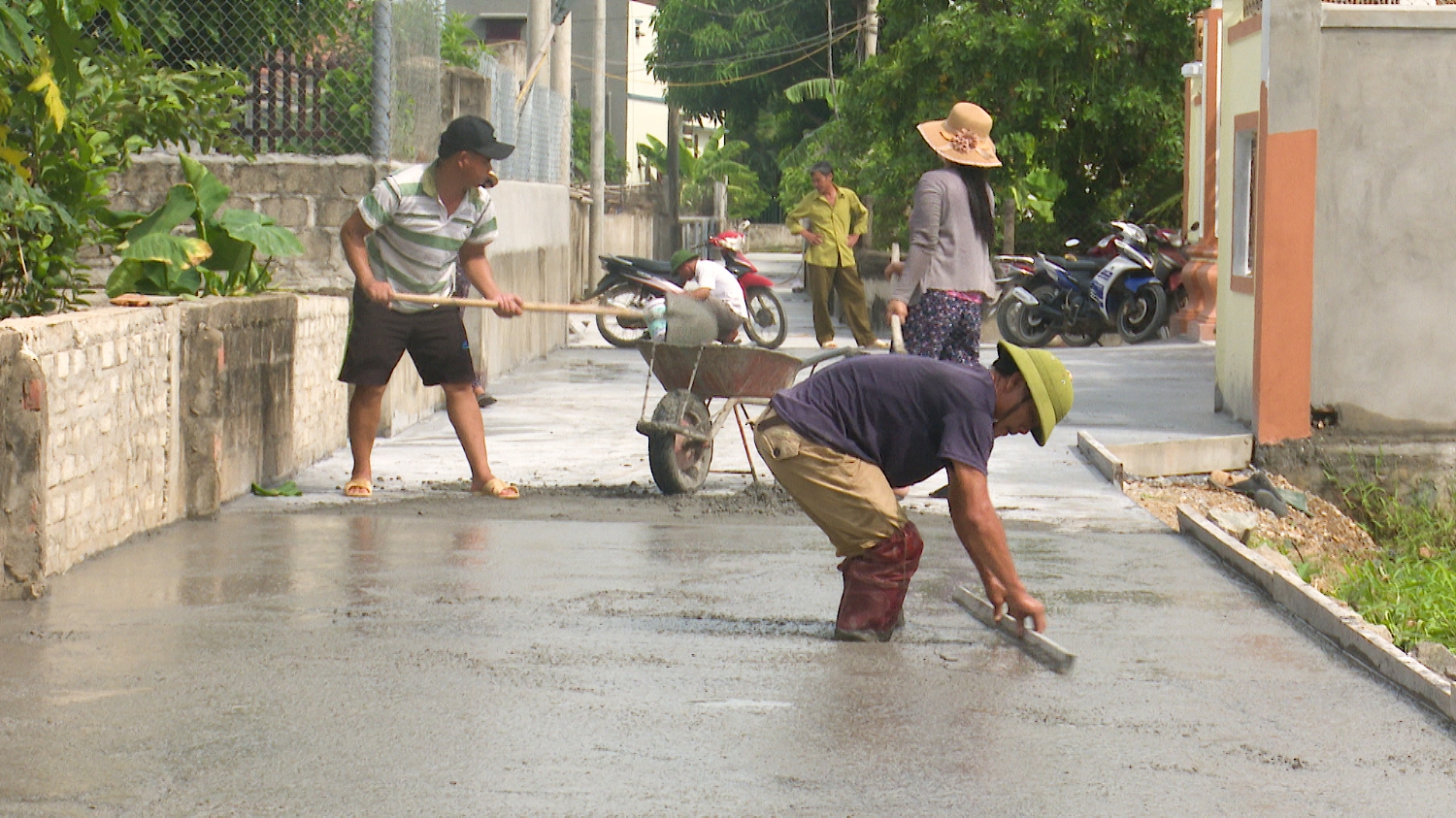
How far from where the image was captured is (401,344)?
345 inches

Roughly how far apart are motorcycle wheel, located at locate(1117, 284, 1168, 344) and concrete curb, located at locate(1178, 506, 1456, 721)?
36.6 ft

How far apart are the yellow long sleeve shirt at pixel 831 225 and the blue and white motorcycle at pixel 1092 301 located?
238 centimetres

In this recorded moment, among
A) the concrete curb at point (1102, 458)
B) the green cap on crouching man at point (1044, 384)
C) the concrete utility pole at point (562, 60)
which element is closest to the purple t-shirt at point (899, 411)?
the green cap on crouching man at point (1044, 384)

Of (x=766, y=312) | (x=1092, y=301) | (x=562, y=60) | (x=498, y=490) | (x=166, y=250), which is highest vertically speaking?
(x=562, y=60)

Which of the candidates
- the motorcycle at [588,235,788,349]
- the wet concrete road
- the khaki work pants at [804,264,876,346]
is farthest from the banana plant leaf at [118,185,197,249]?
the motorcycle at [588,235,788,349]

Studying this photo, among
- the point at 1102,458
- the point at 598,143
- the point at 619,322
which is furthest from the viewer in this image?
the point at 598,143

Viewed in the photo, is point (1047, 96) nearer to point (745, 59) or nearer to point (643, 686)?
point (643, 686)

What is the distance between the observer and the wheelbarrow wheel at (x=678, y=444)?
881 centimetres

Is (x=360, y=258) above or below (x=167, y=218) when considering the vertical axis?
below

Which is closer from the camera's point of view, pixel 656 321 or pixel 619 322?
pixel 656 321

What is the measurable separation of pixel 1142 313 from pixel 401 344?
1208 cm

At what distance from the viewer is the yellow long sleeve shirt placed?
17.6m

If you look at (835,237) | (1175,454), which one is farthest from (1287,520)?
(835,237)

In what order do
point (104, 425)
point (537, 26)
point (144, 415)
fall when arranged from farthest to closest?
point (537, 26)
point (144, 415)
point (104, 425)
